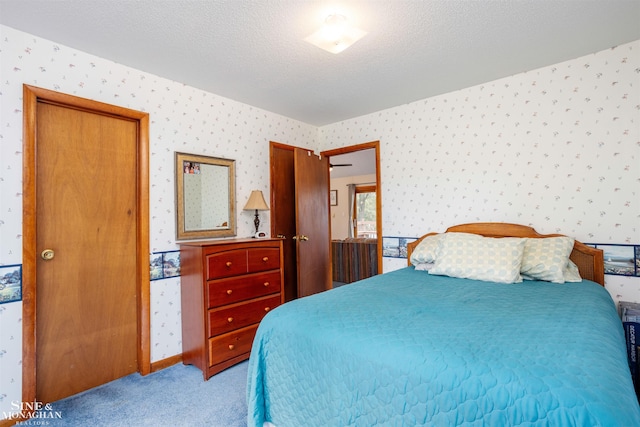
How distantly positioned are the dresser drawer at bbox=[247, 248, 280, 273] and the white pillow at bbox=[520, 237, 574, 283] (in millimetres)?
1982

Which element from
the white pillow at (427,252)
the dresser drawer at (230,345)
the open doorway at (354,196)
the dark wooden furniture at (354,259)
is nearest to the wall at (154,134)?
the dresser drawer at (230,345)

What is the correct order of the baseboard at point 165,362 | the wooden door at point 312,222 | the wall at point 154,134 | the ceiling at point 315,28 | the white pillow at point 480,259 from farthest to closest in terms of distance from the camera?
1. the wooden door at point 312,222
2. the baseboard at point 165,362
3. the white pillow at point 480,259
4. the wall at point 154,134
5. the ceiling at point 315,28

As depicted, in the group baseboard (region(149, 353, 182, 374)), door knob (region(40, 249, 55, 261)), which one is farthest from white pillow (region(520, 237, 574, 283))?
door knob (region(40, 249, 55, 261))

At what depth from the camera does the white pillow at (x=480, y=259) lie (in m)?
2.12

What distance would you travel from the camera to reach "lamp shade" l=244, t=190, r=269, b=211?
309 cm

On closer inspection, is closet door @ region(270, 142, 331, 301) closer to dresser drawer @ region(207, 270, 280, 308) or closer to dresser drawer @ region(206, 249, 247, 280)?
dresser drawer @ region(207, 270, 280, 308)

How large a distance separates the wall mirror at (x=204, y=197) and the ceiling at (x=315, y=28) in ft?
2.35

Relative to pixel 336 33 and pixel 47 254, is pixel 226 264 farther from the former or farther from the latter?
pixel 336 33

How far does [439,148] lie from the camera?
3.11 m

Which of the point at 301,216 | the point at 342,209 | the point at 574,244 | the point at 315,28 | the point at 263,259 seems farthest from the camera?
the point at 342,209

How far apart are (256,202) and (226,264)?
2.74ft

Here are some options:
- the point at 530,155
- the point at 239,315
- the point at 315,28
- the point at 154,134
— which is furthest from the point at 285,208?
the point at 530,155

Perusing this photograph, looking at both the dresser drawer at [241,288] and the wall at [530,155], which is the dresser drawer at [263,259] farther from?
the wall at [530,155]

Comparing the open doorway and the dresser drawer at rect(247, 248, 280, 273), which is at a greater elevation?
the open doorway
